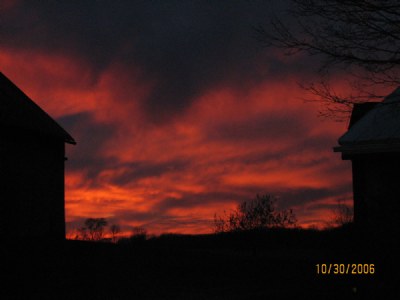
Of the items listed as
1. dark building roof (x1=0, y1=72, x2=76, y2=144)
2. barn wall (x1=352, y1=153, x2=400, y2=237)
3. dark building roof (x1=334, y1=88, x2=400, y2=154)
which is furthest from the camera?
dark building roof (x1=0, y1=72, x2=76, y2=144)

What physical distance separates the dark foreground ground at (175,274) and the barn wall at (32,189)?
3.99 feet

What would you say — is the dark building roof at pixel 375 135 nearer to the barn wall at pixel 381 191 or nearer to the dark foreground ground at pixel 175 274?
the barn wall at pixel 381 191

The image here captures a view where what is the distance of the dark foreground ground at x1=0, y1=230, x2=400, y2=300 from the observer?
14.0 m

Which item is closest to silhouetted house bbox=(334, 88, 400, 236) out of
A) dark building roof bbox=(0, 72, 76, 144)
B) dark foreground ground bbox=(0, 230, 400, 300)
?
dark foreground ground bbox=(0, 230, 400, 300)

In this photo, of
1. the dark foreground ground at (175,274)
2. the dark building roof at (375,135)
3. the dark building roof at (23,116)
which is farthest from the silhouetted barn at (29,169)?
the dark building roof at (375,135)

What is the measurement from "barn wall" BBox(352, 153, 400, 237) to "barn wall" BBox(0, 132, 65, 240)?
12.2m

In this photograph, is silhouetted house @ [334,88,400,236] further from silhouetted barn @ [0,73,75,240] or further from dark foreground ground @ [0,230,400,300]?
silhouetted barn @ [0,73,75,240]

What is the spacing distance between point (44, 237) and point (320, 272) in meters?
10.6

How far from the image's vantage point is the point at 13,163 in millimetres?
19469

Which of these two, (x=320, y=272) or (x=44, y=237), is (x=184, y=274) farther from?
(x=44, y=237)

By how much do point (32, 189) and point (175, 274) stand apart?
6.87 metres

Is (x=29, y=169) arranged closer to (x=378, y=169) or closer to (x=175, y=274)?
(x=175, y=274)

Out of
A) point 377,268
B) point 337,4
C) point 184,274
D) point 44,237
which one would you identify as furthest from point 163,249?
point 337,4

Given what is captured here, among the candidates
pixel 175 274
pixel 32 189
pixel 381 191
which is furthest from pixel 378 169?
pixel 32 189
